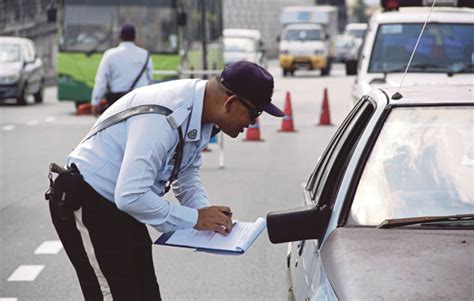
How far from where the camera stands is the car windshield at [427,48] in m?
13.5

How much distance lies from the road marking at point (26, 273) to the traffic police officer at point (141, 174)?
361 cm

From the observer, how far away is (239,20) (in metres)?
71.4

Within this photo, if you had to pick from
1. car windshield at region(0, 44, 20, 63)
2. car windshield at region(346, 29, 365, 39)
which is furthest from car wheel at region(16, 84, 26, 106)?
car windshield at region(346, 29, 365, 39)

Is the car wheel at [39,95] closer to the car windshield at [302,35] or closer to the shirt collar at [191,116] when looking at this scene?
A: the car windshield at [302,35]

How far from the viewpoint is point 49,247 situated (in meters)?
9.74

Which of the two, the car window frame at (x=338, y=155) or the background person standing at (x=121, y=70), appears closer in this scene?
the car window frame at (x=338, y=155)

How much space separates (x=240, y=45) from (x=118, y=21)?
62.4 ft

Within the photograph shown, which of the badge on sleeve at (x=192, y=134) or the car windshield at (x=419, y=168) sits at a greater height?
the badge on sleeve at (x=192, y=134)

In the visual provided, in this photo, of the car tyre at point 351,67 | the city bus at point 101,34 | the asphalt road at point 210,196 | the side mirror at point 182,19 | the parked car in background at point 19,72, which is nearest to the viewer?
the asphalt road at point 210,196

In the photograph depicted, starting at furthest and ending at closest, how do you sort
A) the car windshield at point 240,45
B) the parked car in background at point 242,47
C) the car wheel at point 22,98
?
1. the car windshield at point 240,45
2. the parked car in background at point 242,47
3. the car wheel at point 22,98

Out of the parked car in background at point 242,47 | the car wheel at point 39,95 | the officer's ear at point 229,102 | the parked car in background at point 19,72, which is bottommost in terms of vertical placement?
the parked car in background at point 242,47

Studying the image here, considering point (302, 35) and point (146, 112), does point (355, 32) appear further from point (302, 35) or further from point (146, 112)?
point (146, 112)

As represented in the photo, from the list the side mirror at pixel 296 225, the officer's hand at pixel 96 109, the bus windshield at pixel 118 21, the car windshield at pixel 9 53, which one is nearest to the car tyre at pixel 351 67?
the officer's hand at pixel 96 109

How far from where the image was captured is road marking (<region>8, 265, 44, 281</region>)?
8.50 m
